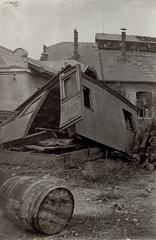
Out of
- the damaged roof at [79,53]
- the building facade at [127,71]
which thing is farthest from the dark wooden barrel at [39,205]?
the damaged roof at [79,53]

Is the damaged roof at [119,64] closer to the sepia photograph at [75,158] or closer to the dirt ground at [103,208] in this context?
the sepia photograph at [75,158]

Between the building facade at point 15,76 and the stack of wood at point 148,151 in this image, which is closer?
the stack of wood at point 148,151

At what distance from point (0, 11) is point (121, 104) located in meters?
5.14

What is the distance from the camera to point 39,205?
11.8ft

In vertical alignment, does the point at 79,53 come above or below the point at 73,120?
above

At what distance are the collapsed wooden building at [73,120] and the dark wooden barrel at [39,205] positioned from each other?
3272 mm

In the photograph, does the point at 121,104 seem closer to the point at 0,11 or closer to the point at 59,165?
the point at 59,165

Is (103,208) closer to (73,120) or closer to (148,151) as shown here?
(73,120)

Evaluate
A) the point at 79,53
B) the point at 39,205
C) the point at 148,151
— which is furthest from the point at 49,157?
the point at 79,53

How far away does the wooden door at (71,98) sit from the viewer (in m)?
7.18

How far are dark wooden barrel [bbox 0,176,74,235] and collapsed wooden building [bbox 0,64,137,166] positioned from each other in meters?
3.27

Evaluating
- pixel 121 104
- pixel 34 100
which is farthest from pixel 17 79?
pixel 121 104

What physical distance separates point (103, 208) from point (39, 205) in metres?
1.74

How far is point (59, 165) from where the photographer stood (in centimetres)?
761
